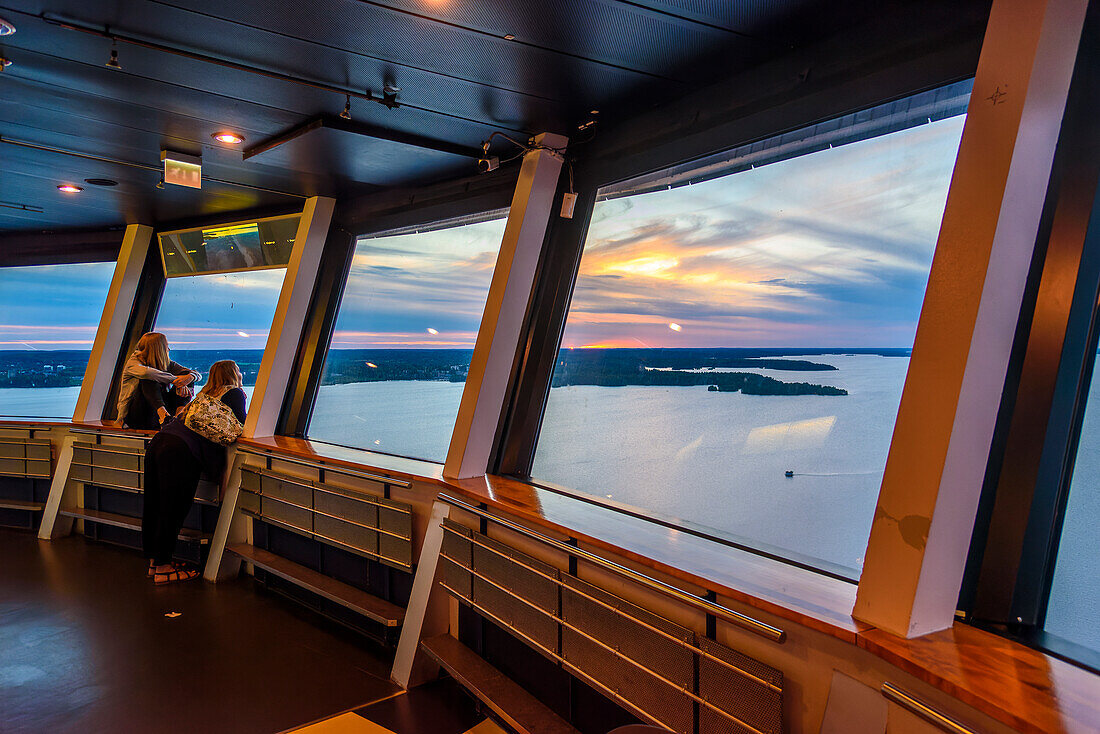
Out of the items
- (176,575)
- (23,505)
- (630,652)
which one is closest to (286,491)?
(176,575)

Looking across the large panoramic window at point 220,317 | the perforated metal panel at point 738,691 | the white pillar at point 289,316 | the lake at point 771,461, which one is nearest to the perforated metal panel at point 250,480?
the white pillar at point 289,316

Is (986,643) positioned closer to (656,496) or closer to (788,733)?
(788,733)

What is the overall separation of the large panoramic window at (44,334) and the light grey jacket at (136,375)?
1449 millimetres

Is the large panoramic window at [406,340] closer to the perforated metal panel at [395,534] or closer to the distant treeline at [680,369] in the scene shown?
the perforated metal panel at [395,534]

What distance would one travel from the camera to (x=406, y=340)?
473cm


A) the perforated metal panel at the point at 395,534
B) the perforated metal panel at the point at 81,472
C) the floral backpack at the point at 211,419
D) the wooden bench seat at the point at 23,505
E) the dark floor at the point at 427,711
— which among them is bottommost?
the wooden bench seat at the point at 23,505

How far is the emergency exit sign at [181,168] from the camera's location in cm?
413

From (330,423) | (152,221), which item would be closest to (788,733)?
(330,423)

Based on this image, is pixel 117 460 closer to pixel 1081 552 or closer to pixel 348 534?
pixel 348 534

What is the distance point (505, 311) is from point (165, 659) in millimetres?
2536

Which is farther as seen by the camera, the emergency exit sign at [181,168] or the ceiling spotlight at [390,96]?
the emergency exit sign at [181,168]

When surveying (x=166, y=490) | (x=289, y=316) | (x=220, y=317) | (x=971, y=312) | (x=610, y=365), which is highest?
(x=971, y=312)

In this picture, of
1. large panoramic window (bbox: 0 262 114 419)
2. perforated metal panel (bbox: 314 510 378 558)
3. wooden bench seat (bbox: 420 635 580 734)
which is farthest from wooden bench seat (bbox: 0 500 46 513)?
wooden bench seat (bbox: 420 635 580 734)

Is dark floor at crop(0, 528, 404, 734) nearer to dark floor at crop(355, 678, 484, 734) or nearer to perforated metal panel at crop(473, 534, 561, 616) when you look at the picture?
dark floor at crop(355, 678, 484, 734)
